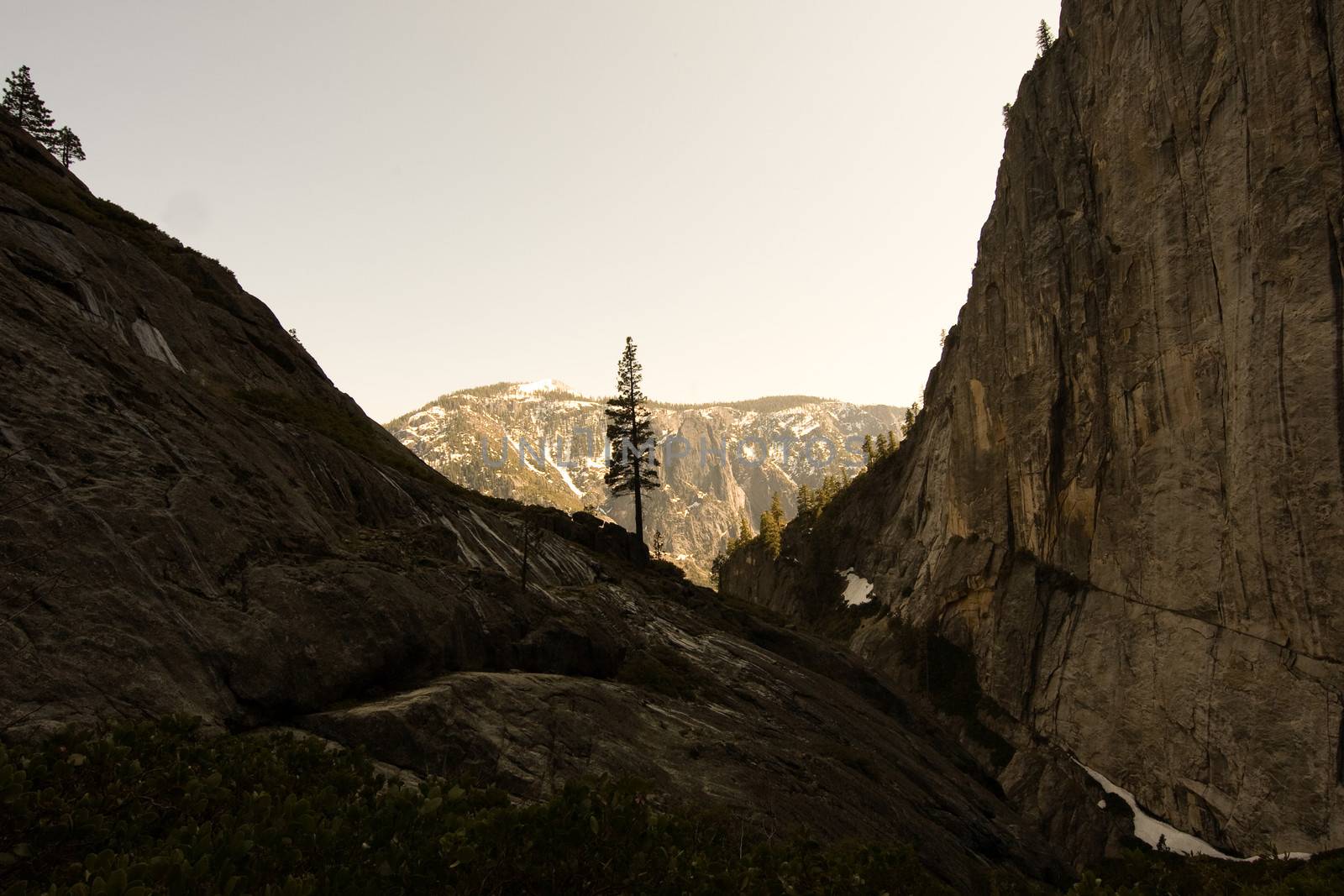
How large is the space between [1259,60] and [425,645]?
47.3m

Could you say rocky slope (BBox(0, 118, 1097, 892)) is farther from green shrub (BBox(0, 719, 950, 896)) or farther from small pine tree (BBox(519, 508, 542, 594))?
green shrub (BBox(0, 719, 950, 896))

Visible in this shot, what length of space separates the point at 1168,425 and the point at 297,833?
4927cm

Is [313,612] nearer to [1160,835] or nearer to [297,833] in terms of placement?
[297,833]

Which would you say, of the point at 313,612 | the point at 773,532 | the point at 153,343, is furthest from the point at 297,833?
the point at 773,532

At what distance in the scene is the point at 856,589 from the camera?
78.4 meters

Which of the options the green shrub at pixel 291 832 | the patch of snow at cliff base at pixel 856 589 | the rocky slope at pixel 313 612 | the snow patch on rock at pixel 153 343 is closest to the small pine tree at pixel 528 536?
the rocky slope at pixel 313 612

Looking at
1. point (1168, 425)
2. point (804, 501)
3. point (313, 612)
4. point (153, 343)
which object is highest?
point (153, 343)

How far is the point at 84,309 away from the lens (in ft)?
67.2

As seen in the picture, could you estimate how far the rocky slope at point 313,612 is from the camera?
426 inches

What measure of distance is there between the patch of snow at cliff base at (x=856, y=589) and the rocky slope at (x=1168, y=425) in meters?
10.3

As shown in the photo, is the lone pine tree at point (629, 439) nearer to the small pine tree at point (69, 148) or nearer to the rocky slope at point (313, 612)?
the rocky slope at point (313, 612)

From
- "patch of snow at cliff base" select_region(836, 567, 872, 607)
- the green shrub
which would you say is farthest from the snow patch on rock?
"patch of snow at cliff base" select_region(836, 567, 872, 607)

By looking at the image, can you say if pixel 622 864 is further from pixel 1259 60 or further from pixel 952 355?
pixel 952 355

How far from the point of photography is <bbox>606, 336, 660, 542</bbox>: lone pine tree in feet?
169
